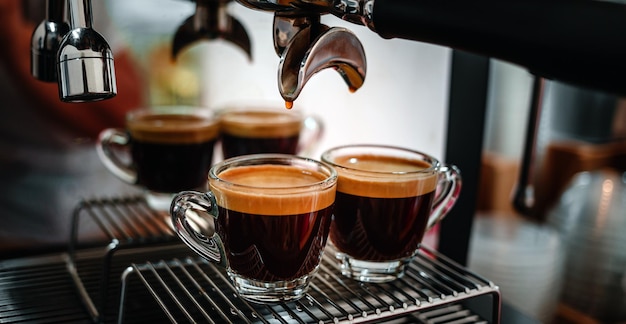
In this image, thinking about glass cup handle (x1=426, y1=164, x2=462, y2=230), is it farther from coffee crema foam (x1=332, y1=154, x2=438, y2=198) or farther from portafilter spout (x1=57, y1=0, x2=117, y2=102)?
portafilter spout (x1=57, y1=0, x2=117, y2=102)

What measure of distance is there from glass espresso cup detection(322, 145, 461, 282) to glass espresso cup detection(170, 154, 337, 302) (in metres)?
0.03

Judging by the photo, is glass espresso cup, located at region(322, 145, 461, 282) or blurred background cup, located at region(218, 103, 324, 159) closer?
glass espresso cup, located at region(322, 145, 461, 282)

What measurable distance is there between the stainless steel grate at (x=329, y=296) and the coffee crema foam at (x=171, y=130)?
159 millimetres

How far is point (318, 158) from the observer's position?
34.5 inches

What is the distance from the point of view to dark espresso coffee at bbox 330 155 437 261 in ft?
1.70

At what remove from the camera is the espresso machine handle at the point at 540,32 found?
28cm

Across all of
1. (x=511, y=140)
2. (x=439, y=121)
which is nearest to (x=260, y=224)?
(x=439, y=121)

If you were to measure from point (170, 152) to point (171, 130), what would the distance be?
0.03 meters

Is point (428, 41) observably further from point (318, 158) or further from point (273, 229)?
point (318, 158)

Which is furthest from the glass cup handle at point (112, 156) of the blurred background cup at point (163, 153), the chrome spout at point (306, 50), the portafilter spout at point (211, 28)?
the chrome spout at point (306, 50)

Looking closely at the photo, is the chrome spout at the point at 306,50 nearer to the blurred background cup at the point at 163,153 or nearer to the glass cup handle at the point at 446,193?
the glass cup handle at the point at 446,193

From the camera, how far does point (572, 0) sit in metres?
0.30

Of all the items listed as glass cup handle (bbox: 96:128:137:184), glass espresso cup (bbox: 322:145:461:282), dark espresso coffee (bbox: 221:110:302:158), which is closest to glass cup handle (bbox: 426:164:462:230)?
glass espresso cup (bbox: 322:145:461:282)

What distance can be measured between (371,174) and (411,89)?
1.01ft
